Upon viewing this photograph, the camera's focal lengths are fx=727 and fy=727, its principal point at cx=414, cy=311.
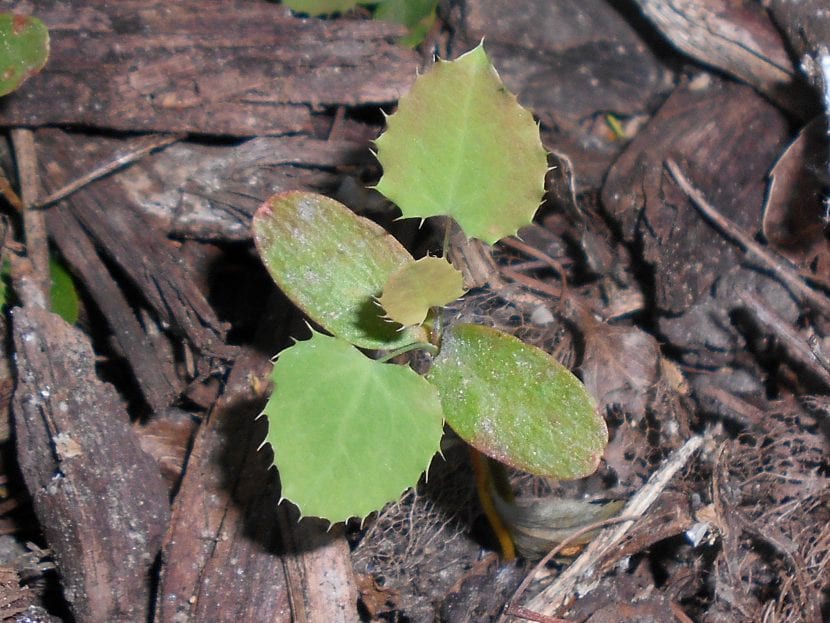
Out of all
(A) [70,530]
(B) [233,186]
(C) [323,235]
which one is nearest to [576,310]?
(C) [323,235]

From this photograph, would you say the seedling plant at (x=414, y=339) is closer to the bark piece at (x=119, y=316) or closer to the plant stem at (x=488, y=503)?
the plant stem at (x=488, y=503)

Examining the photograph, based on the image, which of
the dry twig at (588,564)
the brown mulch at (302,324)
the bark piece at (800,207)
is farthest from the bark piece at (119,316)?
the bark piece at (800,207)

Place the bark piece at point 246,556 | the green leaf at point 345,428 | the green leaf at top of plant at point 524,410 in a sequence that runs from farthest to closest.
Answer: the bark piece at point 246,556 < the green leaf at top of plant at point 524,410 < the green leaf at point 345,428

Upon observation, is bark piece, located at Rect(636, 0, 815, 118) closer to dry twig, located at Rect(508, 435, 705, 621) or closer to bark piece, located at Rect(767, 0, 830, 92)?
bark piece, located at Rect(767, 0, 830, 92)

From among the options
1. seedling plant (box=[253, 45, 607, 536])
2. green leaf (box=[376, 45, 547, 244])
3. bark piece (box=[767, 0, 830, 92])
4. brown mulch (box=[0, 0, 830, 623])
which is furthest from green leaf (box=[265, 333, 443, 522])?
bark piece (box=[767, 0, 830, 92])

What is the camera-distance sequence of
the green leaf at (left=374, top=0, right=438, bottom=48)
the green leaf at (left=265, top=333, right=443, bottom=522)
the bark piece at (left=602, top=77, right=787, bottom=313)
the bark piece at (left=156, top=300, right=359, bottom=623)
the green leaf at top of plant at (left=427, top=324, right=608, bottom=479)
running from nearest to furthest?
1. the green leaf at (left=265, top=333, right=443, bottom=522)
2. the green leaf at top of plant at (left=427, top=324, right=608, bottom=479)
3. the bark piece at (left=156, top=300, right=359, bottom=623)
4. the bark piece at (left=602, top=77, right=787, bottom=313)
5. the green leaf at (left=374, top=0, right=438, bottom=48)

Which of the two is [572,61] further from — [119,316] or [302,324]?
[119,316]

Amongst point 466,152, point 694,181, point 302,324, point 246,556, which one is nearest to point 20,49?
point 302,324

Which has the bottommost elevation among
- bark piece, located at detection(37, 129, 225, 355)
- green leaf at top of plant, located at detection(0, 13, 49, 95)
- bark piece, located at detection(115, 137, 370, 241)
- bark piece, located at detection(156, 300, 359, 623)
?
bark piece, located at detection(156, 300, 359, 623)
